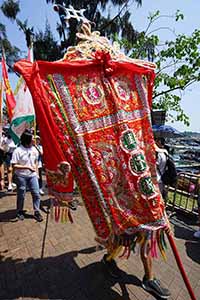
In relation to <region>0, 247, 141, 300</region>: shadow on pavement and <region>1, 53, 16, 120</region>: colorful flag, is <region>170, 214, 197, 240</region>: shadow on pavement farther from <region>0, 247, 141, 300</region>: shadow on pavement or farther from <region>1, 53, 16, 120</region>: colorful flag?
<region>1, 53, 16, 120</region>: colorful flag

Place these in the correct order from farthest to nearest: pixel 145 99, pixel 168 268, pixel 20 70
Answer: pixel 168 268 → pixel 145 99 → pixel 20 70

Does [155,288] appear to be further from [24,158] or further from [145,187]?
[24,158]

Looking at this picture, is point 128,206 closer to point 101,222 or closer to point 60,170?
point 101,222

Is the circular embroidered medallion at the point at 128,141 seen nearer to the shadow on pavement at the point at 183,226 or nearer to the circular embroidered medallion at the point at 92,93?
the circular embroidered medallion at the point at 92,93

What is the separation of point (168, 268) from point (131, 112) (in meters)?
2.30

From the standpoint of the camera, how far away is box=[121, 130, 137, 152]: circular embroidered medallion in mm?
2146

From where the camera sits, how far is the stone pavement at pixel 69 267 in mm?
2381

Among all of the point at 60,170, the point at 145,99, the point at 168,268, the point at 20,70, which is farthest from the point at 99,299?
the point at 20,70

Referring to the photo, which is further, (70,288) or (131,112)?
(70,288)

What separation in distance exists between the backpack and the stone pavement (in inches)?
40.7

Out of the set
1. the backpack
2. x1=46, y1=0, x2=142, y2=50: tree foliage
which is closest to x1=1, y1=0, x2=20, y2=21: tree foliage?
x1=46, y1=0, x2=142, y2=50: tree foliage

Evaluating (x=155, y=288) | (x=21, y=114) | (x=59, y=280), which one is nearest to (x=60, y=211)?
(x=59, y=280)

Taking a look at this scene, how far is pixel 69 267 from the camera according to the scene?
280cm

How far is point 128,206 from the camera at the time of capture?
2199mm
